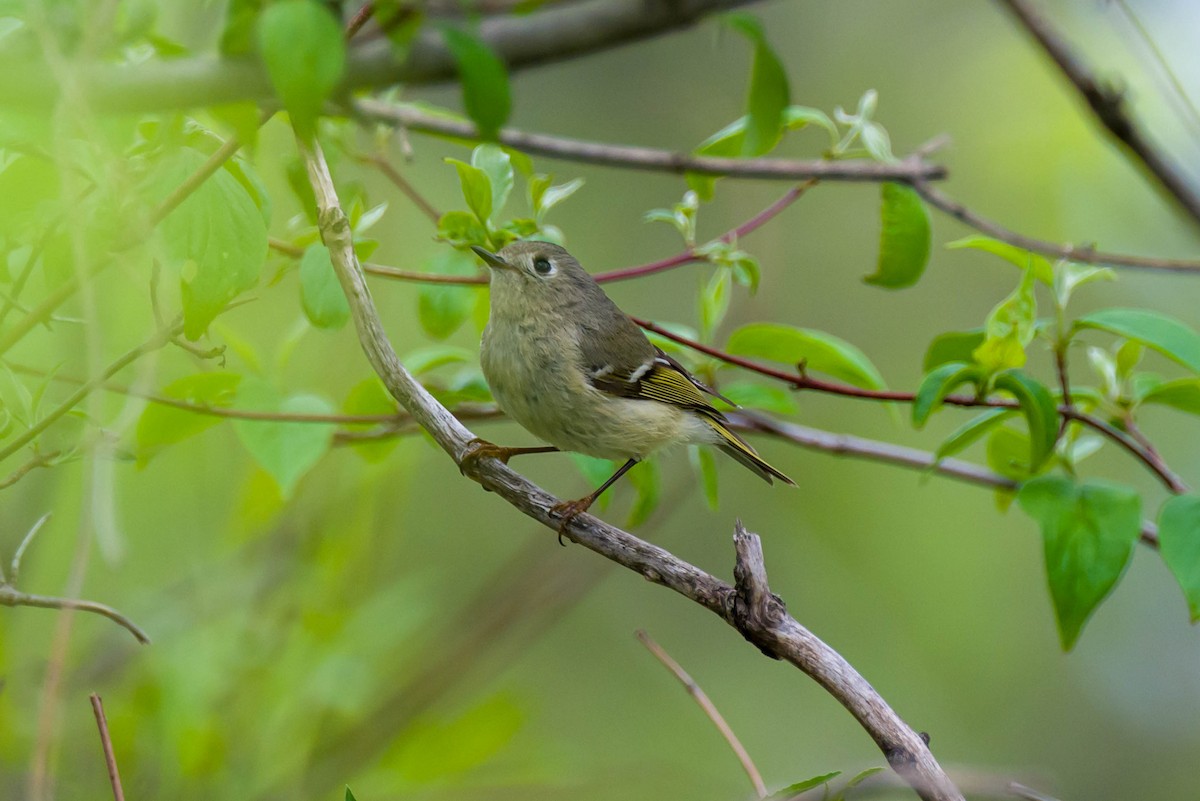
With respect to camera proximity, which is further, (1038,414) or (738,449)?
(738,449)

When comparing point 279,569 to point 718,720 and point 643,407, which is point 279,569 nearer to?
point 643,407

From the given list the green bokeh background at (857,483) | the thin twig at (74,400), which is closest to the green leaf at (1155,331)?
→ the green bokeh background at (857,483)

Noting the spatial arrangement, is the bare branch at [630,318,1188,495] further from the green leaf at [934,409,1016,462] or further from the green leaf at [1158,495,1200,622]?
the green leaf at [1158,495,1200,622]

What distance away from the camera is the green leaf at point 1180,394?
5.09ft

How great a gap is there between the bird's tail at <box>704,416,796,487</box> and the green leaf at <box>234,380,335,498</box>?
982 millimetres

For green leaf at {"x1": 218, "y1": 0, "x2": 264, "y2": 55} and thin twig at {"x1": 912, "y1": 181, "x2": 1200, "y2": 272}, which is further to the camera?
thin twig at {"x1": 912, "y1": 181, "x2": 1200, "y2": 272}

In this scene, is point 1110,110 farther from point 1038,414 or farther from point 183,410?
point 183,410

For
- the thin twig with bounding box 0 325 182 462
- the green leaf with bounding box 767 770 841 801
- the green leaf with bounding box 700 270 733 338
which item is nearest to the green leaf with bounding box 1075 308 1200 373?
the green leaf with bounding box 700 270 733 338

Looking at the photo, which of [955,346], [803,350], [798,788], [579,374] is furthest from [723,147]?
[798,788]

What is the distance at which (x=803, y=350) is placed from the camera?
170 centimetres

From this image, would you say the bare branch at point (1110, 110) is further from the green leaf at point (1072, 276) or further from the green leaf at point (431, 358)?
the green leaf at point (431, 358)

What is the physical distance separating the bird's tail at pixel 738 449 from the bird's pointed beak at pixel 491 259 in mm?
601

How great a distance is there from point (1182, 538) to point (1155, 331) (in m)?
0.29

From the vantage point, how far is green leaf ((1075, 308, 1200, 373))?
1435mm
